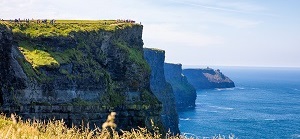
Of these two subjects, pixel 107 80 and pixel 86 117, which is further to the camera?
pixel 107 80

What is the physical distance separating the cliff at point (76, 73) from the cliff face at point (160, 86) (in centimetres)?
7051

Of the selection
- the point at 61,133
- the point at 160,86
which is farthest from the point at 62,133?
the point at 160,86

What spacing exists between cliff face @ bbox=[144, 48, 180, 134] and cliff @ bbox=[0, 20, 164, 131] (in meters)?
70.5

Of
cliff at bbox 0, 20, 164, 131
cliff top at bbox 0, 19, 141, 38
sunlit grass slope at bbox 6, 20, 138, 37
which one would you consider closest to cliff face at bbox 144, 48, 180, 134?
cliff at bbox 0, 20, 164, 131

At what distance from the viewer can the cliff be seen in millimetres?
56750

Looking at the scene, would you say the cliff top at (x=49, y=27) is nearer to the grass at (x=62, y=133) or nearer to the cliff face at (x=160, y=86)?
the grass at (x=62, y=133)

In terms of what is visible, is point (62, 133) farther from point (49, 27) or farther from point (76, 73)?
point (49, 27)

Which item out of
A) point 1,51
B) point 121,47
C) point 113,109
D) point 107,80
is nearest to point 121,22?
point 121,47

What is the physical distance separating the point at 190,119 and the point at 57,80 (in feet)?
380

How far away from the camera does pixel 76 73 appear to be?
68125mm

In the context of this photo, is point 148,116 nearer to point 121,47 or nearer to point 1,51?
point 121,47

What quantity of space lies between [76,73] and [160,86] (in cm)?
11114

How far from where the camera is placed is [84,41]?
75.4 m

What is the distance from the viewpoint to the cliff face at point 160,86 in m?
155
